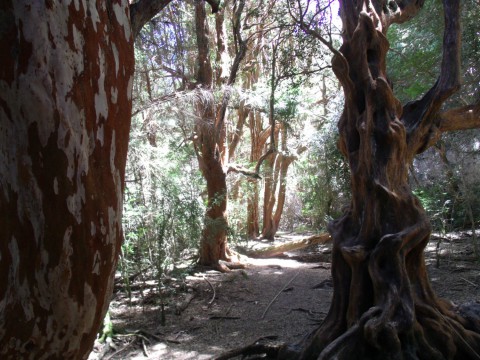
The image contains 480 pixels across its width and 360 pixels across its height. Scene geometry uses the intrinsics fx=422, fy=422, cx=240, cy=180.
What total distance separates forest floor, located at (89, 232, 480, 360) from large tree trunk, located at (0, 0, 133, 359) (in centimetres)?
439

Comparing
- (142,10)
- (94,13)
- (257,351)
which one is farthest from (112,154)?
(257,351)

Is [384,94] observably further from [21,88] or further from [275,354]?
[21,88]

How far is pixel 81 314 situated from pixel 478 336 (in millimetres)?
4137

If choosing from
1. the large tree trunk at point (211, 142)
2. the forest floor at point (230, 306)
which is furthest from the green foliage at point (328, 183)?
the large tree trunk at point (211, 142)

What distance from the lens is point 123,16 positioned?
140 cm

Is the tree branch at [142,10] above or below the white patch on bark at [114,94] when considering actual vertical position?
above

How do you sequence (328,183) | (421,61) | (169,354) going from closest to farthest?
(169,354) < (421,61) < (328,183)

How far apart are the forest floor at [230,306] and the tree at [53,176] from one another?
173 inches

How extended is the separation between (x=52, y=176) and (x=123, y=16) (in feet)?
2.02

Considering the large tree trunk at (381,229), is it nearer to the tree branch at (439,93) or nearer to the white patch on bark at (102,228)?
the tree branch at (439,93)

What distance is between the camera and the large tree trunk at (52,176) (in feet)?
Result: 3.55

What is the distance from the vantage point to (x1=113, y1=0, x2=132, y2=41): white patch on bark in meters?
1.36

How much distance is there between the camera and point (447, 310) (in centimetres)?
422

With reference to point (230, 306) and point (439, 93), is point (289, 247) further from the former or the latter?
point (439, 93)
